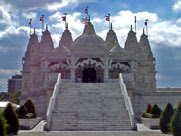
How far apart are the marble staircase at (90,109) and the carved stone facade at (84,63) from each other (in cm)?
272

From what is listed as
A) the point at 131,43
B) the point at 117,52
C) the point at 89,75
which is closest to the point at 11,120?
the point at 89,75

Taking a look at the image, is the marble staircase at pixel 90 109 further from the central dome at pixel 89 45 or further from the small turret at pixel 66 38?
the small turret at pixel 66 38

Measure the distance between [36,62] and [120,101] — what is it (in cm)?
2075

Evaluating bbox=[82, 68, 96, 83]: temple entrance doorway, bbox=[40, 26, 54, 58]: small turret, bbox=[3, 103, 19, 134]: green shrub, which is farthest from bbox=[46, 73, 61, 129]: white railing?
bbox=[40, 26, 54, 58]: small turret

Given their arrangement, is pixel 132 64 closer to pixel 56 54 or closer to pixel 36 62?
pixel 56 54

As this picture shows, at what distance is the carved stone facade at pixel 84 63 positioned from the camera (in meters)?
37.7

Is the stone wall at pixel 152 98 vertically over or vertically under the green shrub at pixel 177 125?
over

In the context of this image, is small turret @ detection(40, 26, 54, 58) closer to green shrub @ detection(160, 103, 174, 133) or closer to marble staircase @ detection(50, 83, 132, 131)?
marble staircase @ detection(50, 83, 132, 131)

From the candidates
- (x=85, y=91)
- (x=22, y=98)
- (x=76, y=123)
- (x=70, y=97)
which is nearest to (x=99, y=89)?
(x=85, y=91)

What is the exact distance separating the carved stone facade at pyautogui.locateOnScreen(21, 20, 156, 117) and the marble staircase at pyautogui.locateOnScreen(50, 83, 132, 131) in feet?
8.92

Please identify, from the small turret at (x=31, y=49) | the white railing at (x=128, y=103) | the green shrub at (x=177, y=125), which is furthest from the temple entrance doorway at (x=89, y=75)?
the green shrub at (x=177, y=125)

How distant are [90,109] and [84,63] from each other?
12.9 meters

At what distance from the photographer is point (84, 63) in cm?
4019

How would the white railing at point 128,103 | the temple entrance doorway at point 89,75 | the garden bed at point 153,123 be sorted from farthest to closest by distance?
1. the temple entrance doorway at point 89,75
2. the garden bed at point 153,123
3. the white railing at point 128,103
